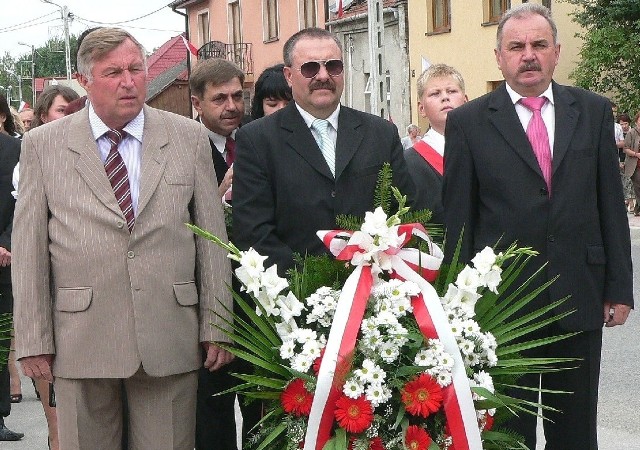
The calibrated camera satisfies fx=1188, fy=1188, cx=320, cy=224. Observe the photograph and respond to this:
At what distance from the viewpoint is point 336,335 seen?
3.79 metres

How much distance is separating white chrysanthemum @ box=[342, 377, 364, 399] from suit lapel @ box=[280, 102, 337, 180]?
1.19 m

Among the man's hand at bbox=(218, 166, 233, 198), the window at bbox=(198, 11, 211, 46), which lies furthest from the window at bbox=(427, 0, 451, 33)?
the man's hand at bbox=(218, 166, 233, 198)

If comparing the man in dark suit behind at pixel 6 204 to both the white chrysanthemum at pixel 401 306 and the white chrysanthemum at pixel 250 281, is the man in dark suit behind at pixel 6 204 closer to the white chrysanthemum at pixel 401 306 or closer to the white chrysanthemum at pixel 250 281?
the white chrysanthemum at pixel 250 281

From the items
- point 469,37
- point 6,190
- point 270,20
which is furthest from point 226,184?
point 270,20

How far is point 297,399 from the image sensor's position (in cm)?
383

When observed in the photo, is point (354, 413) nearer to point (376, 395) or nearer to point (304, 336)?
point (376, 395)

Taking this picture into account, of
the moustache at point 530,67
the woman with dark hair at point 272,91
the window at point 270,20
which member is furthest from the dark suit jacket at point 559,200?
the window at point 270,20

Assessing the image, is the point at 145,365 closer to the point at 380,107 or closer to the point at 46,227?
the point at 46,227

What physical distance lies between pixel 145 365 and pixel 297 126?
3.86 feet

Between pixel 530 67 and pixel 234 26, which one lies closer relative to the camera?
pixel 530 67

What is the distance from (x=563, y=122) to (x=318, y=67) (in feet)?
3.34

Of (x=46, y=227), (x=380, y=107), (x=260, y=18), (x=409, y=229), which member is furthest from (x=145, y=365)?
(x=260, y=18)

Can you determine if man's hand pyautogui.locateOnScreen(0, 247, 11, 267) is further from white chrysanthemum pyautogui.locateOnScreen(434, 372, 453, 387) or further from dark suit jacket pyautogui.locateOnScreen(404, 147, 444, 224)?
white chrysanthemum pyautogui.locateOnScreen(434, 372, 453, 387)

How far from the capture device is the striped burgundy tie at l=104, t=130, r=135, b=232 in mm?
4355
